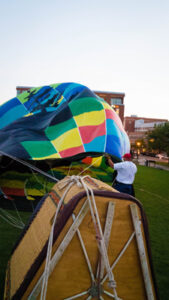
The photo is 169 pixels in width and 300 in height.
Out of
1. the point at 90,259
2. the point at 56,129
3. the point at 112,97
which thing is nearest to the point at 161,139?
the point at 112,97

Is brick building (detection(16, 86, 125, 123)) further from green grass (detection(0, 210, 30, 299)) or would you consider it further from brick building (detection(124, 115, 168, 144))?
green grass (detection(0, 210, 30, 299))

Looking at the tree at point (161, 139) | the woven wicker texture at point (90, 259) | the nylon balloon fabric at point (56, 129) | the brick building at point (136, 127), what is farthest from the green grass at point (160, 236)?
the brick building at point (136, 127)

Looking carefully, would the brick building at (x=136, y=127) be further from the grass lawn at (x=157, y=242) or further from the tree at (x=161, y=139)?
the grass lawn at (x=157, y=242)

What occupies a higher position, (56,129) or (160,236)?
(56,129)

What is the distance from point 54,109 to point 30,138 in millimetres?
1289

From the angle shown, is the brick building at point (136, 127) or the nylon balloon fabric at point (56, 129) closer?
the nylon balloon fabric at point (56, 129)

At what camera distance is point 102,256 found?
2055mm

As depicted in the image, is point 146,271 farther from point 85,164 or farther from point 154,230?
point 85,164

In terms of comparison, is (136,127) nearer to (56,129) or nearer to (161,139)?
(161,139)

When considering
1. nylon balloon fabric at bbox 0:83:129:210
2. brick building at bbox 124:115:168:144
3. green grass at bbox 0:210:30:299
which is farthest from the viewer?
brick building at bbox 124:115:168:144

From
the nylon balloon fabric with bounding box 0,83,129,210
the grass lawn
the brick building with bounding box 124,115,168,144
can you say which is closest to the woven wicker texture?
the grass lawn

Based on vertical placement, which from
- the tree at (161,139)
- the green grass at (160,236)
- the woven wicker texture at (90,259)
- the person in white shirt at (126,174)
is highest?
the woven wicker texture at (90,259)

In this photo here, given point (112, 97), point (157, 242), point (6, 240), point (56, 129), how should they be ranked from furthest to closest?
point (112, 97)
point (56, 129)
point (157, 242)
point (6, 240)

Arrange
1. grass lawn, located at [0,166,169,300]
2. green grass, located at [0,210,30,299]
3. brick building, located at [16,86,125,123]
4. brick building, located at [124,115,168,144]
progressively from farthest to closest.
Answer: brick building, located at [124,115,168,144] < brick building, located at [16,86,125,123] < grass lawn, located at [0,166,169,300] < green grass, located at [0,210,30,299]
